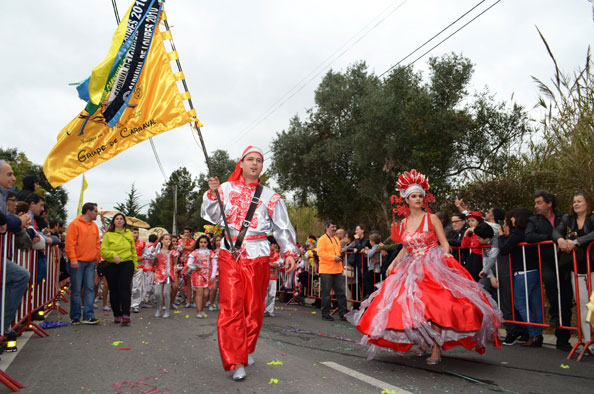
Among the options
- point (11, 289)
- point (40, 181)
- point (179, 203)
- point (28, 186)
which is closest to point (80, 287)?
point (28, 186)

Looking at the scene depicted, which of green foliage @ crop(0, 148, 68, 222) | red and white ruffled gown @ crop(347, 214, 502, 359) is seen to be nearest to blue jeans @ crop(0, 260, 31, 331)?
red and white ruffled gown @ crop(347, 214, 502, 359)

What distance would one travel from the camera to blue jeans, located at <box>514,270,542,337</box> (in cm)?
644

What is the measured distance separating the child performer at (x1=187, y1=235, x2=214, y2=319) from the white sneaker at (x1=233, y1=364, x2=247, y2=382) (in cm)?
563

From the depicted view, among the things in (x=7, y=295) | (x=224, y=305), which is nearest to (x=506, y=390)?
(x=224, y=305)

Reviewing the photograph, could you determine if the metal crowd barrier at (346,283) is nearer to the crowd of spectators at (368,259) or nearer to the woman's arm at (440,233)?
the crowd of spectators at (368,259)

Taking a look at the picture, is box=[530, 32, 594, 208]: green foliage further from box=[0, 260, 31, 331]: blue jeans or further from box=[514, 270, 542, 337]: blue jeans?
box=[0, 260, 31, 331]: blue jeans

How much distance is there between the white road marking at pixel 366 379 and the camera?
3930 mm

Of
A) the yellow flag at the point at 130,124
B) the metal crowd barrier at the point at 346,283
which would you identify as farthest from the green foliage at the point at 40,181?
the yellow flag at the point at 130,124

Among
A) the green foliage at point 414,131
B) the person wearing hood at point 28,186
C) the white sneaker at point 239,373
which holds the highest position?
the green foliage at point 414,131

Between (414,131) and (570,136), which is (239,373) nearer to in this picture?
(570,136)

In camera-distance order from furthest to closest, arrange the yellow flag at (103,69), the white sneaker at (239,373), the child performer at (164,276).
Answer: the child performer at (164,276), the yellow flag at (103,69), the white sneaker at (239,373)

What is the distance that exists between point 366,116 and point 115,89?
1821 centimetres

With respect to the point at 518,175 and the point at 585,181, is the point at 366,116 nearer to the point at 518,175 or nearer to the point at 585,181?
the point at 518,175

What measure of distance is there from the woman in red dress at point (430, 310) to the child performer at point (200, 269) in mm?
5356
